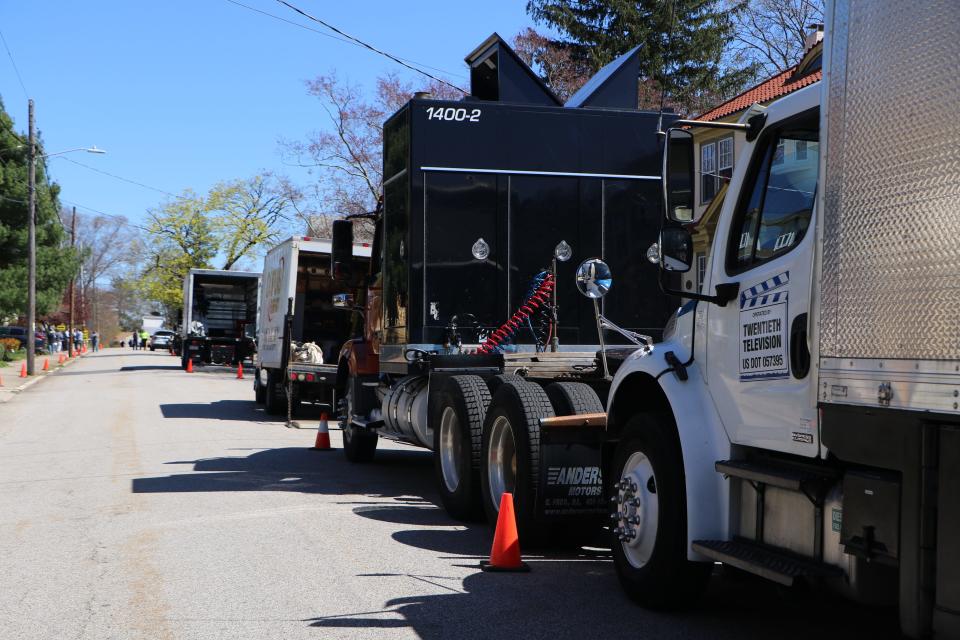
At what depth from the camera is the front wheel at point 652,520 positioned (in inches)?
222

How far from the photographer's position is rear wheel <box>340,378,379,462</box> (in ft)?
44.1

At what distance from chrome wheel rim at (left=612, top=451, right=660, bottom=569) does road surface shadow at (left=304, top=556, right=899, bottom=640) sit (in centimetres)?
35

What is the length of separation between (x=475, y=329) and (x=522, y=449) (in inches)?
108

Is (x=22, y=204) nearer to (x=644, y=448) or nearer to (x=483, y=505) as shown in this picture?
(x=483, y=505)

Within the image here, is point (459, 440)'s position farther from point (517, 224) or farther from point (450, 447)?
point (517, 224)

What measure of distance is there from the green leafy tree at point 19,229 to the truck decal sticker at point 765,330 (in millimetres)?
41405

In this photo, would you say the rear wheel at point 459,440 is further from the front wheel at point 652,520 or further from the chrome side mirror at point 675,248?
the chrome side mirror at point 675,248

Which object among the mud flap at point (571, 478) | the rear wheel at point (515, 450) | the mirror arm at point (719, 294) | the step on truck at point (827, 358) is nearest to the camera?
the step on truck at point (827, 358)

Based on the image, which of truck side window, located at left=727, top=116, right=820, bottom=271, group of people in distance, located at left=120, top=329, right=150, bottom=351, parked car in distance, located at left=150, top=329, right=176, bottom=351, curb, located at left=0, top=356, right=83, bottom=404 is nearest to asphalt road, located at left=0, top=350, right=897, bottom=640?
truck side window, located at left=727, top=116, right=820, bottom=271

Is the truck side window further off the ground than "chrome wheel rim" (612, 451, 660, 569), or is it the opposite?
the truck side window

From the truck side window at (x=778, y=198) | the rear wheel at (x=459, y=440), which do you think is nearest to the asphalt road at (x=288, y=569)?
the rear wheel at (x=459, y=440)

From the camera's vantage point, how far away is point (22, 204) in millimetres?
45156

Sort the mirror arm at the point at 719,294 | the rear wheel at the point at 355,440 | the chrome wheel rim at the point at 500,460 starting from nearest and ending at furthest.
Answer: the mirror arm at the point at 719,294
the chrome wheel rim at the point at 500,460
the rear wheel at the point at 355,440

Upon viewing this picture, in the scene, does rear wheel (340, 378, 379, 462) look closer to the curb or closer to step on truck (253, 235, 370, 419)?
step on truck (253, 235, 370, 419)
